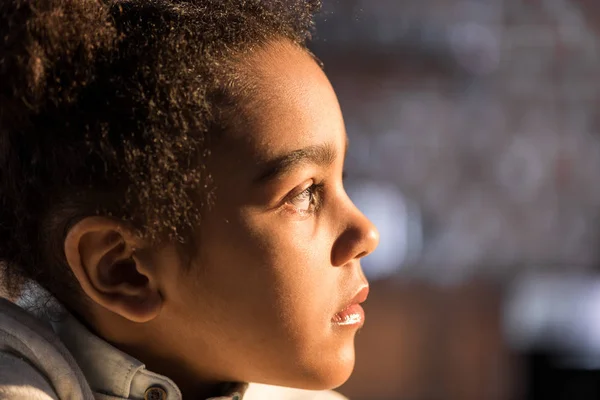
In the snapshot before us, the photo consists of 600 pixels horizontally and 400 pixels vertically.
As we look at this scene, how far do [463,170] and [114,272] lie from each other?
7.64 ft

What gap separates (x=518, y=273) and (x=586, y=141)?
50cm

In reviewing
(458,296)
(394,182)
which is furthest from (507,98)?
(458,296)

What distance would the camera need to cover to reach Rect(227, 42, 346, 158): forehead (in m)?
0.59

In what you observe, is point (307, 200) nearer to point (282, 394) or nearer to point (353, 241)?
point (353, 241)

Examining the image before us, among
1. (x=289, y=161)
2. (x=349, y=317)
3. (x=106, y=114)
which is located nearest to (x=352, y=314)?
(x=349, y=317)

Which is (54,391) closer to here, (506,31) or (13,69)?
(13,69)

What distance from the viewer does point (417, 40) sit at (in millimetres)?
2797

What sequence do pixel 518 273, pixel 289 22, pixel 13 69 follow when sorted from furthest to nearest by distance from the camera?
pixel 518 273, pixel 289 22, pixel 13 69

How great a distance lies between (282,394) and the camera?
74 centimetres

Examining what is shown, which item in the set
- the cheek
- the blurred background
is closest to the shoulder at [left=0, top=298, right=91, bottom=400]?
the cheek

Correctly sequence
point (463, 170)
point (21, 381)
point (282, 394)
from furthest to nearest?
point (463, 170) < point (282, 394) < point (21, 381)

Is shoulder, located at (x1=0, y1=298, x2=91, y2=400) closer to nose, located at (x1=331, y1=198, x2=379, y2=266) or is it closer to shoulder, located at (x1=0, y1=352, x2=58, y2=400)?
shoulder, located at (x1=0, y1=352, x2=58, y2=400)

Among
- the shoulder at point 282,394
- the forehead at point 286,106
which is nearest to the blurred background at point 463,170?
the shoulder at point 282,394

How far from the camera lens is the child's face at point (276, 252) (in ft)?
1.93
